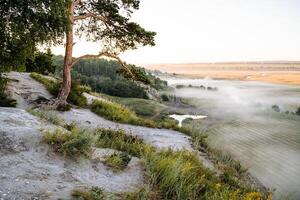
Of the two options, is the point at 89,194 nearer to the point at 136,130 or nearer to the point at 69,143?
the point at 69,143

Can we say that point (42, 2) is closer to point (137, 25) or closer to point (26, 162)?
point (26, 162)

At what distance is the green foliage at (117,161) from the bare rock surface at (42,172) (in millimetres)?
153

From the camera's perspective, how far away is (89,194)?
6973mm

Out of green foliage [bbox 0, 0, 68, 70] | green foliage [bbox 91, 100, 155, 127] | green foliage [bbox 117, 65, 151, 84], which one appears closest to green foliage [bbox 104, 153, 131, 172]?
green foliage [bbox 0, 0, 68, 70]

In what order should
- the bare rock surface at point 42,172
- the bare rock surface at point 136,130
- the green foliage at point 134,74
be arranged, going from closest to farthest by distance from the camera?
1. the bare rock surface at point 42,172
2. the bare rock surface at point 136,130
3. the green foliage at point 134,74

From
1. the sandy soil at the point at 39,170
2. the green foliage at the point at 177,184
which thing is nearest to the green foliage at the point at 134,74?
the sandy soil at the point at 39,170

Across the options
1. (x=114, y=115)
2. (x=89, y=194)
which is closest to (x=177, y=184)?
(x=89, y=194)

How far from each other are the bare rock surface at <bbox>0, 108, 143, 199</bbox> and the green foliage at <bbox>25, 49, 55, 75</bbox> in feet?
77.9

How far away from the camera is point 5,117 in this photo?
444 inches

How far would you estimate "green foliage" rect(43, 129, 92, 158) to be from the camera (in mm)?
8984

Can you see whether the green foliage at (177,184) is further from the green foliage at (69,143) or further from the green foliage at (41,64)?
the green foliage at (41,64)

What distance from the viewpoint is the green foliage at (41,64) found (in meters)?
33.0

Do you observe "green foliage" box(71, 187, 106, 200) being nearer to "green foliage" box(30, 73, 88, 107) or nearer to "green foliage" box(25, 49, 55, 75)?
"green foliage" box(30, 73, 88, 107)

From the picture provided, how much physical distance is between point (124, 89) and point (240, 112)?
35.1 metres
